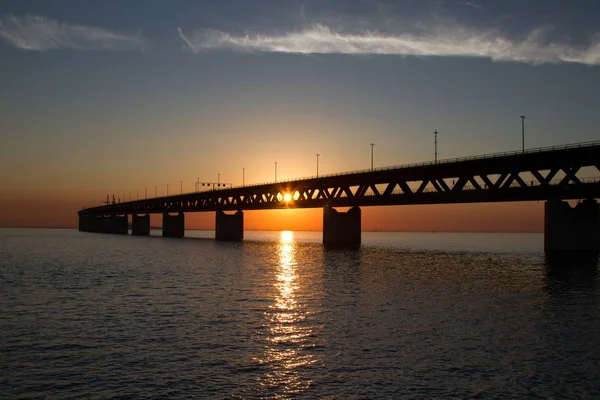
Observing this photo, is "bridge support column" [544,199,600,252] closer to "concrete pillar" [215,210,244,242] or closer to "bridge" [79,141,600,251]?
"bridge" [79,141,600,251]

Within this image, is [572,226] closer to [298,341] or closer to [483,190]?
[483,190]

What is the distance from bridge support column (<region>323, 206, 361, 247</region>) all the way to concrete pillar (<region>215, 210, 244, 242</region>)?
1974 inches

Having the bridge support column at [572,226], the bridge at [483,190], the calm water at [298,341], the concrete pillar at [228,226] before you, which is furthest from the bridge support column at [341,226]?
the calm water at [298,341]

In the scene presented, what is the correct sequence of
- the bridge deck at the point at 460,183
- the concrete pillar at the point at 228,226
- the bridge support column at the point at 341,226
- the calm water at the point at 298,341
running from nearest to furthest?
1. the calm water at the point at 298,341
2. the bridge deck at the point at 460,183
3. the bridge support column at the point at 341,226
4. the concrete pillar at the point at 228,226

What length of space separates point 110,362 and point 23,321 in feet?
34.7

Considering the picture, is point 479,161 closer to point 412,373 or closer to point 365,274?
point 365,274

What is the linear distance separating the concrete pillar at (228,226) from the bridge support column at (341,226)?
5014 centimetres

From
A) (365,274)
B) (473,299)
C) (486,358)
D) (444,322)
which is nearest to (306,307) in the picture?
(444,322)

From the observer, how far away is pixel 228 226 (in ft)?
568

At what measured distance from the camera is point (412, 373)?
1850 centimetres

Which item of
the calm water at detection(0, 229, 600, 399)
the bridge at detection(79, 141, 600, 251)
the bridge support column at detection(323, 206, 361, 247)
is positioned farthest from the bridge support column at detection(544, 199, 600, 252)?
the bridge support column at detection(323, 206, 361, 247)

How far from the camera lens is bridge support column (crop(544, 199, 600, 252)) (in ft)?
260

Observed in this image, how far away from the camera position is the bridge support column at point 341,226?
415 feet

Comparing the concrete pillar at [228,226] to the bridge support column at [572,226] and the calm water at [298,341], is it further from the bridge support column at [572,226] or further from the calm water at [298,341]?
the calm water at [298,341]
